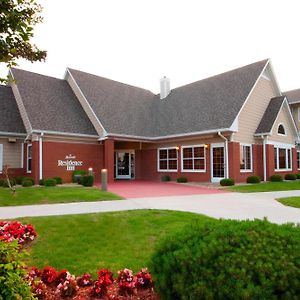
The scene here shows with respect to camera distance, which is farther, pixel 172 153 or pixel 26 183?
pixel 172 153

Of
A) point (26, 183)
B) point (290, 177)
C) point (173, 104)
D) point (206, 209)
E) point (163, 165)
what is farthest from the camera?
point (173, 104)

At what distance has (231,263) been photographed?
8.95 ft

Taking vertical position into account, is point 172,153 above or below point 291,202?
above

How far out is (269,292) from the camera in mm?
2553

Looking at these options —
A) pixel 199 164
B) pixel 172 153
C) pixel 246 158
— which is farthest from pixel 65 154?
pixel 246 158

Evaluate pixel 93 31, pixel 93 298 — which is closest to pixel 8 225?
pixel 93 298

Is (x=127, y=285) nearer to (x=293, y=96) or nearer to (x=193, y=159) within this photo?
(x=193, y=159)

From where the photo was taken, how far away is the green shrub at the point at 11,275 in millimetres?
2453

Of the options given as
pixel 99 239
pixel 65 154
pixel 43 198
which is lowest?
pixel 99 239

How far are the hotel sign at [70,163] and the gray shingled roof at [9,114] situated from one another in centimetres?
329

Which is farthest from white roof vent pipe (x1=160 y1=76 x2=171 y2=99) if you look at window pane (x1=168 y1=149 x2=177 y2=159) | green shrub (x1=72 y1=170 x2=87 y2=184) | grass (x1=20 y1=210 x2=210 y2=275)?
grass (x1=20 y1=210 x2=210 y2=275)

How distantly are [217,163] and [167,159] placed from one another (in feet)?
15.2

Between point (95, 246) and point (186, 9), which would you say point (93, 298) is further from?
point (186, 9)

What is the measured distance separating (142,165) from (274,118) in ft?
36.5
